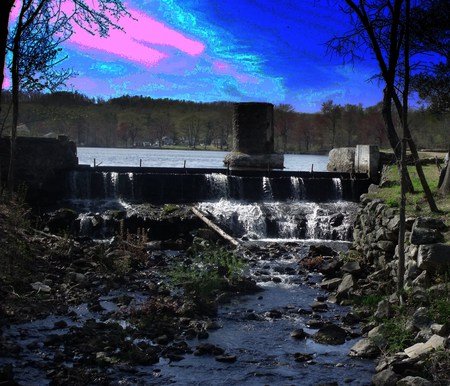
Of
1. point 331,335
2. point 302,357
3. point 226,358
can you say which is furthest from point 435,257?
point 226,358

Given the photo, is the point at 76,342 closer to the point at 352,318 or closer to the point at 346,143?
the point at 352,318

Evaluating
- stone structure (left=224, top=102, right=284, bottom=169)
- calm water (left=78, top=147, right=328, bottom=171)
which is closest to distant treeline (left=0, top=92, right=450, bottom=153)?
calm water (left=78, top=147, right=328, bottom=171)

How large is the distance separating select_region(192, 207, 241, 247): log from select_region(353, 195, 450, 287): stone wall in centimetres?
423

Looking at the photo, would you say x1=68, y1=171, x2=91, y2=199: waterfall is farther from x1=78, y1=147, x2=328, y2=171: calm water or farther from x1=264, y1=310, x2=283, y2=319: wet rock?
x1=264, y1=310, x2=283, y2=319: wet rock

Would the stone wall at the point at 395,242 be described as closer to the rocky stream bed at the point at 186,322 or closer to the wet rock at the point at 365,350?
the rocky stream bed at the point at 186,322

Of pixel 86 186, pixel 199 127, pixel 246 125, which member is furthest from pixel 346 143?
pixel 86 186

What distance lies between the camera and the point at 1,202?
16.2 metres

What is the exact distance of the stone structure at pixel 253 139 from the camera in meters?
36.9

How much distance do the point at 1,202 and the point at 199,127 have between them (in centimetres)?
10719

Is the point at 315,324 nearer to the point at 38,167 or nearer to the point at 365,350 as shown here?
the point at 365,350

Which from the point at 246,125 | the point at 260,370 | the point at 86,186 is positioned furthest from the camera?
the point at 246,125

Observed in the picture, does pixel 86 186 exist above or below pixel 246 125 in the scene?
below

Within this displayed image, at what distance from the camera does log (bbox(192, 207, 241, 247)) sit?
18750 millimetres

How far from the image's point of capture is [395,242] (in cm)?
1285
